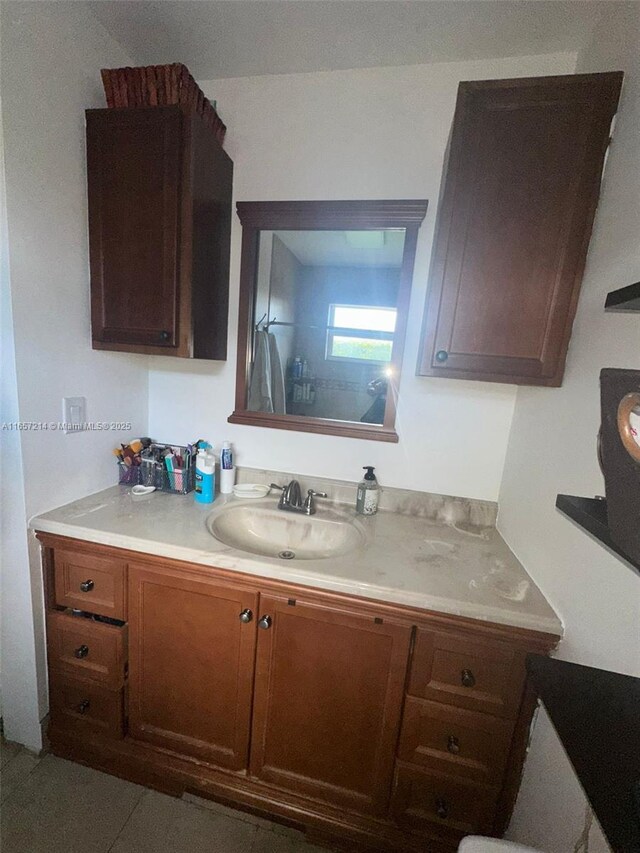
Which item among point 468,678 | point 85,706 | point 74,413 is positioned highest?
point 74,413

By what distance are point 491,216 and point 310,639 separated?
130cm

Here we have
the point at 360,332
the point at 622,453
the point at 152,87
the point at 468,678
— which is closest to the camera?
the point at 622,453

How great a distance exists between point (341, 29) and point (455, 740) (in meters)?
2.10

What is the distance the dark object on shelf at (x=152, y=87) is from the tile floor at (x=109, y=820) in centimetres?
224

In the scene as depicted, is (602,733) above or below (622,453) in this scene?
below

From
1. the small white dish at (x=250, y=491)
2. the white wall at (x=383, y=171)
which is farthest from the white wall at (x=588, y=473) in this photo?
the small white dish at (x=250, y=491)

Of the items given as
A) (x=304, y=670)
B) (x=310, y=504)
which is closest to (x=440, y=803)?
(x=304, y=670)

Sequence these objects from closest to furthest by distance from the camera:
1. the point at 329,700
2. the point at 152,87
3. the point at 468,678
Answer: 1. the point at 468,678
2. the point at 329,700
3. the point at 152,87

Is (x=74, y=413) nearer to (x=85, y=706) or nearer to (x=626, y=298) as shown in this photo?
(x=85, y=706)

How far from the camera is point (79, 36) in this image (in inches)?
44.3

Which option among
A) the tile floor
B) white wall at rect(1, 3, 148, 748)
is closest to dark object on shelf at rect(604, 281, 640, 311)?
white wall at rect(1, 3, 148, 748)

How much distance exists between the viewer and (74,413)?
4.20ft

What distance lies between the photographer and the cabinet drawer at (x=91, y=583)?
1149 millimetres

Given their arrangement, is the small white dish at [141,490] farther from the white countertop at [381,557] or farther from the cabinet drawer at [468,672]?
the cabinet drawer at [468,672]
